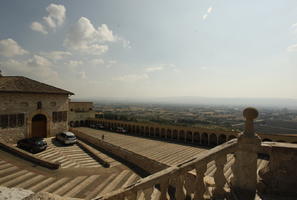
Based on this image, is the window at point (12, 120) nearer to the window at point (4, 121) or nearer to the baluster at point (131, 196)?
the window at point (4, 121)

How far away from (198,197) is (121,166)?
10492 mm

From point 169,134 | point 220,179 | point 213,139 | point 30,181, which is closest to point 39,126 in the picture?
point 30,181

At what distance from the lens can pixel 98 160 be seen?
14.7 meters

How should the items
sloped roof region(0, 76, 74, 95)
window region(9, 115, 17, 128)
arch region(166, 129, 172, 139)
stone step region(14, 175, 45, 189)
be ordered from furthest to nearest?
1. arch region(166, 129, 172, 139)
2. sloped roof region(0, 76, 74, 95)
3. window region(9, 115, 17, 128)
4. stone step region(14, 175, 45, 189)

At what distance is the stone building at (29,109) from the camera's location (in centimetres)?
1741

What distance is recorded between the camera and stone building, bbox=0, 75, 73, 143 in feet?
57.1

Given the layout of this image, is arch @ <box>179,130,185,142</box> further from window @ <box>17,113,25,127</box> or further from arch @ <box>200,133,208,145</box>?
window @ <box>17,113,25,127</box>

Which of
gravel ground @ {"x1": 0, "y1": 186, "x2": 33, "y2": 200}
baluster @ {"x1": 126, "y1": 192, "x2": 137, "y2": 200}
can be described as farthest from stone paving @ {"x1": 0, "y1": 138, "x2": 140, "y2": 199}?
baluster @ {"x1": 126, "y1": 192, "x2": 137, "y2": 200}

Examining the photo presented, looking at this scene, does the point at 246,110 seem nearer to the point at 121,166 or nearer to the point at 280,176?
the point at 280,176

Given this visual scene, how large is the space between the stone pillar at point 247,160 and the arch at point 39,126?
2297cm

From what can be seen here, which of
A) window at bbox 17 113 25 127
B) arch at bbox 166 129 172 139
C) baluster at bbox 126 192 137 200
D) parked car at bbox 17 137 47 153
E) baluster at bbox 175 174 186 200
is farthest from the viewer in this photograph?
arch at bbox 166 129 172 139

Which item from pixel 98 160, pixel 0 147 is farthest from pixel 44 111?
pixel 98 160

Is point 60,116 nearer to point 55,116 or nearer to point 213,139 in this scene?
point 55,116

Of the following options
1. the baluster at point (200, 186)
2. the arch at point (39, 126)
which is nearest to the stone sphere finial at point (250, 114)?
the baluster at point (200, 186)
